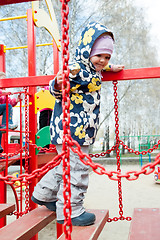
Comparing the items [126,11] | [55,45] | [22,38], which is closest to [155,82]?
[126,11]

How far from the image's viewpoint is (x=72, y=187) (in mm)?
1255

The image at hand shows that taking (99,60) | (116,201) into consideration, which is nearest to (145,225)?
(99,60)

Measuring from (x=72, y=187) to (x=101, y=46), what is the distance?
74cm

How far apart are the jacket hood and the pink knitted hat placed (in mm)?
35

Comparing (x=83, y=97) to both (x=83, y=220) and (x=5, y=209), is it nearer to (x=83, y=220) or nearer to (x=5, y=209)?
(x=83, y=220)

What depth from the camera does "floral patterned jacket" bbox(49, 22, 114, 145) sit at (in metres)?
1.31

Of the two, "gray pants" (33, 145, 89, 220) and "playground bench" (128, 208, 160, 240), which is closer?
"playground bench" (128, 208, 160, 240)

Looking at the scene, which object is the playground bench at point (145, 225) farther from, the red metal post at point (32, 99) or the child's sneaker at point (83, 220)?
the red metal post at point (32, 99)

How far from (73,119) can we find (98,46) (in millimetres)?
405

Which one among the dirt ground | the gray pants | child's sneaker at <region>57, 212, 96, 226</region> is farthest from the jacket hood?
the dirt ground

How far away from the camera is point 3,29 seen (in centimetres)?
956

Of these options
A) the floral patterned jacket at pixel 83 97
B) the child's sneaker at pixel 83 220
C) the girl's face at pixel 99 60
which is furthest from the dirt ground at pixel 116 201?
the girl's face at pixel 99 60

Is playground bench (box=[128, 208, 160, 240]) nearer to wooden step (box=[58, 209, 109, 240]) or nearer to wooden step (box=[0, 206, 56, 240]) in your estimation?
wooden step (box=[58, 209, 109, 240])

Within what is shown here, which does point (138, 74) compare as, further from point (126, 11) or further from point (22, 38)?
point (126, 11)
